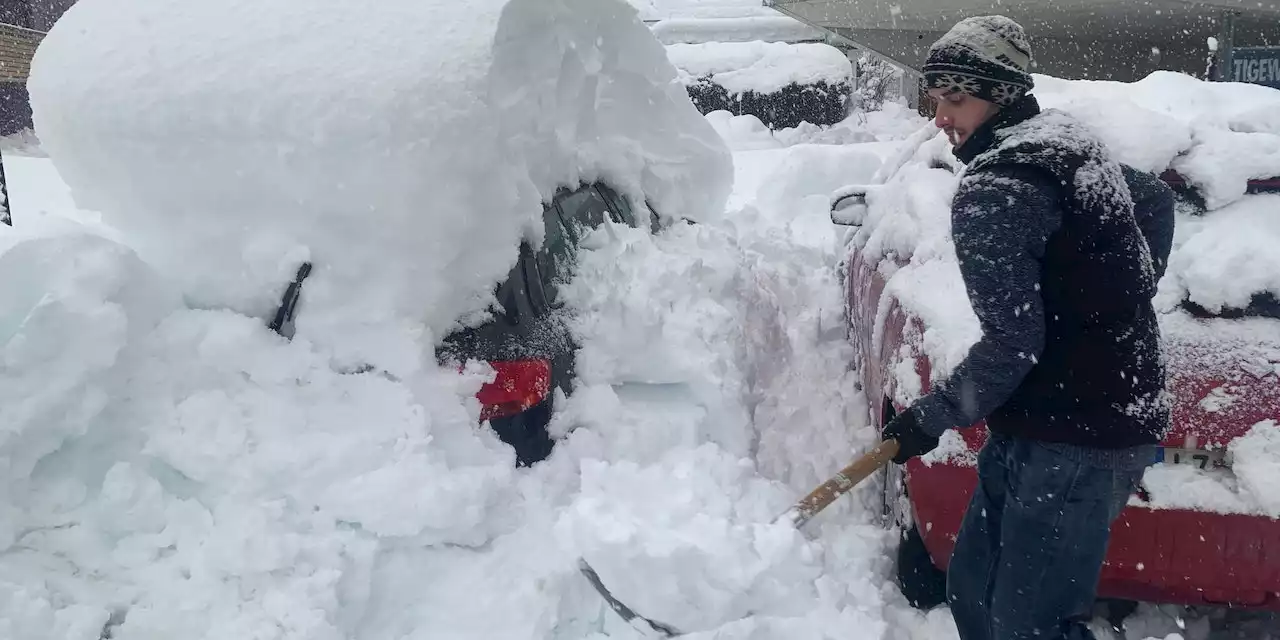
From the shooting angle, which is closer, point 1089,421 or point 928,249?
point 1089,421

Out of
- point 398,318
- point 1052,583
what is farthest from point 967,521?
point 398,318

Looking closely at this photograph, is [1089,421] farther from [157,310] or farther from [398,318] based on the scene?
[157,310]

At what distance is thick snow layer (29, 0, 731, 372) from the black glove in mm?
1224

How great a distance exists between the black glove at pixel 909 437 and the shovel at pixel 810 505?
0.17 ft

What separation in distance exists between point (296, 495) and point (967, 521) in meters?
1.85

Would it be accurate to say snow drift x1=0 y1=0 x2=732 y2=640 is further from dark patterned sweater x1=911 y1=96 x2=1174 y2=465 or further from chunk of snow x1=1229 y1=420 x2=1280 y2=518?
chunk of snow x1=1229 y1=420 x2=1280 y2=518

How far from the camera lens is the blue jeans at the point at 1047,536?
2229 mm

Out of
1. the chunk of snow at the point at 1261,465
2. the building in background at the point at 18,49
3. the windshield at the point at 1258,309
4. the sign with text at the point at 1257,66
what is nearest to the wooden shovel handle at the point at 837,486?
the chunk of snow at the point at 1261,465

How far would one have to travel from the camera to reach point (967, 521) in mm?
2584

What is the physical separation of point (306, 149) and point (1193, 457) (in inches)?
102

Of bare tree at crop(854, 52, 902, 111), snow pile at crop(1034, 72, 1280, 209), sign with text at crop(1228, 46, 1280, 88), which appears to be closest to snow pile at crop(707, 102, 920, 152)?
bare tree at crop(854, 52, 902, 111)

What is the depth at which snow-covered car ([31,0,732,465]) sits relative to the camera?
93.9 inches

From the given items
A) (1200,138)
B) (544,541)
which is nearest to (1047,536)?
(544,541)

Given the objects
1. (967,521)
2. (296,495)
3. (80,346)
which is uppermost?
(80,346)
